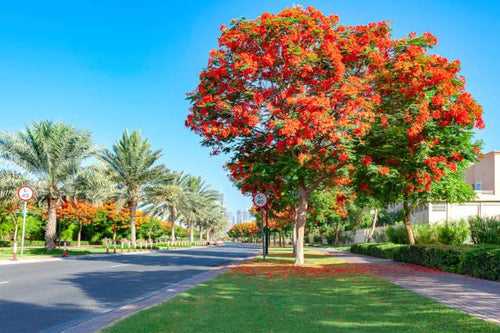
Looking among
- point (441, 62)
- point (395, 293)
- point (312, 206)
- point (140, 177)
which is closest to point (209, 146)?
point (441, 62)

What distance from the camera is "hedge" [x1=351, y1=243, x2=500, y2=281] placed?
15.5 meters

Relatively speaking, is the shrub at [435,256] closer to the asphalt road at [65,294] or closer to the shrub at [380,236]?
the asphalt road at [65,294]

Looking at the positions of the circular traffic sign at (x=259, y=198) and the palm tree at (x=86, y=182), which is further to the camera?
the palm tree at (x=86, y=182)

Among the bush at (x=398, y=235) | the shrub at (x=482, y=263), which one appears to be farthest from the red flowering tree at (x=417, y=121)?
the bush at (x=398, y=235)

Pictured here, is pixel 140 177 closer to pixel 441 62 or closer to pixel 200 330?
pixel 441 62

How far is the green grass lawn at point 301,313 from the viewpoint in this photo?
7.45 metres

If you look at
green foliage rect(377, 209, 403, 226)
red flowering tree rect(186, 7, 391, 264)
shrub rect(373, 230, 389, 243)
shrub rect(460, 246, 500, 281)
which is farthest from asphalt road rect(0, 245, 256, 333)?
green foliage rect(377, 209, 403, 226)

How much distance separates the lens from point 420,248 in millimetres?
22453

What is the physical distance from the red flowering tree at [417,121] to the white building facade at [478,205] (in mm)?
13581

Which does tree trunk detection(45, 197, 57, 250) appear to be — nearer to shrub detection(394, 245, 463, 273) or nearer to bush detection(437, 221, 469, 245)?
shrub detection(394, 245, 463, 273)

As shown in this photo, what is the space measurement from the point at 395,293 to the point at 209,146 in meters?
10.8

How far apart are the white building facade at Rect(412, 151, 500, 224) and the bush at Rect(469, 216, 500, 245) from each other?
6131 millimetres

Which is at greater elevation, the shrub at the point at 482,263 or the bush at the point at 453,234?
the bush at the point at 453,234

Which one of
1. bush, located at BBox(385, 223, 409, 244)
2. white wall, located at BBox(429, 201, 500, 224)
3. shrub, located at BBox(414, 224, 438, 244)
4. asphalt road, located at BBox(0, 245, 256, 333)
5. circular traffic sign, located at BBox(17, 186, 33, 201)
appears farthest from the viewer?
white wall, located at BBox(429, 201, 500, 224)
